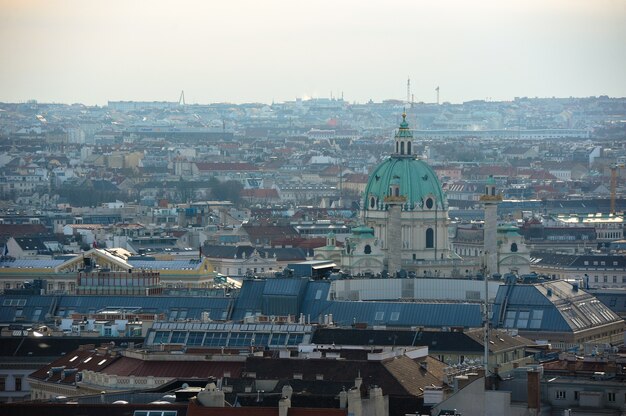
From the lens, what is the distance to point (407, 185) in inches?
3556

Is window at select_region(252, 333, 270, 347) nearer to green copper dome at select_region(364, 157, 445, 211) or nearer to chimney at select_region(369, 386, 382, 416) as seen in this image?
chimney at select_region(369, 386, 382, 416)

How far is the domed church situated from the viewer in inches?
3440

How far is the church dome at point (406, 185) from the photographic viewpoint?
294ft

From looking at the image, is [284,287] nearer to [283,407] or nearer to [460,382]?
[460,382]

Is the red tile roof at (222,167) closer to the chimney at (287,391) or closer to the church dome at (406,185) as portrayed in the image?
the church dome at (406,185)

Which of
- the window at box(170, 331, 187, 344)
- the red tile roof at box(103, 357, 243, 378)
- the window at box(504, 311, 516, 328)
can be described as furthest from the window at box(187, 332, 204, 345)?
the window at box(504, 311, 516, 328)

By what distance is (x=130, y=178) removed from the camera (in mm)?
182375

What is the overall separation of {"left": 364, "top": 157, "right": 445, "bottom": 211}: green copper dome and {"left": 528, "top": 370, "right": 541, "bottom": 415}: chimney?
4957cm

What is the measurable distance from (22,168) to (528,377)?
479 ft

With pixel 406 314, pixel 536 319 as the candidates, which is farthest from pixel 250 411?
pixel 536 319

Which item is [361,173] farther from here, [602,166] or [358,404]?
[358,404]

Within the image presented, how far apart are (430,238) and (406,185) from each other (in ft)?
6.17

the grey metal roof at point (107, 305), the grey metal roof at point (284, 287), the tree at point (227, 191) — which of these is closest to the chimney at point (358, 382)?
the grey metal roof at point (107, 305)

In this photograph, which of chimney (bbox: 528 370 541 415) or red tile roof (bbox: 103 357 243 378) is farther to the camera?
red tile roof (bbox: 103 357 243 378)
